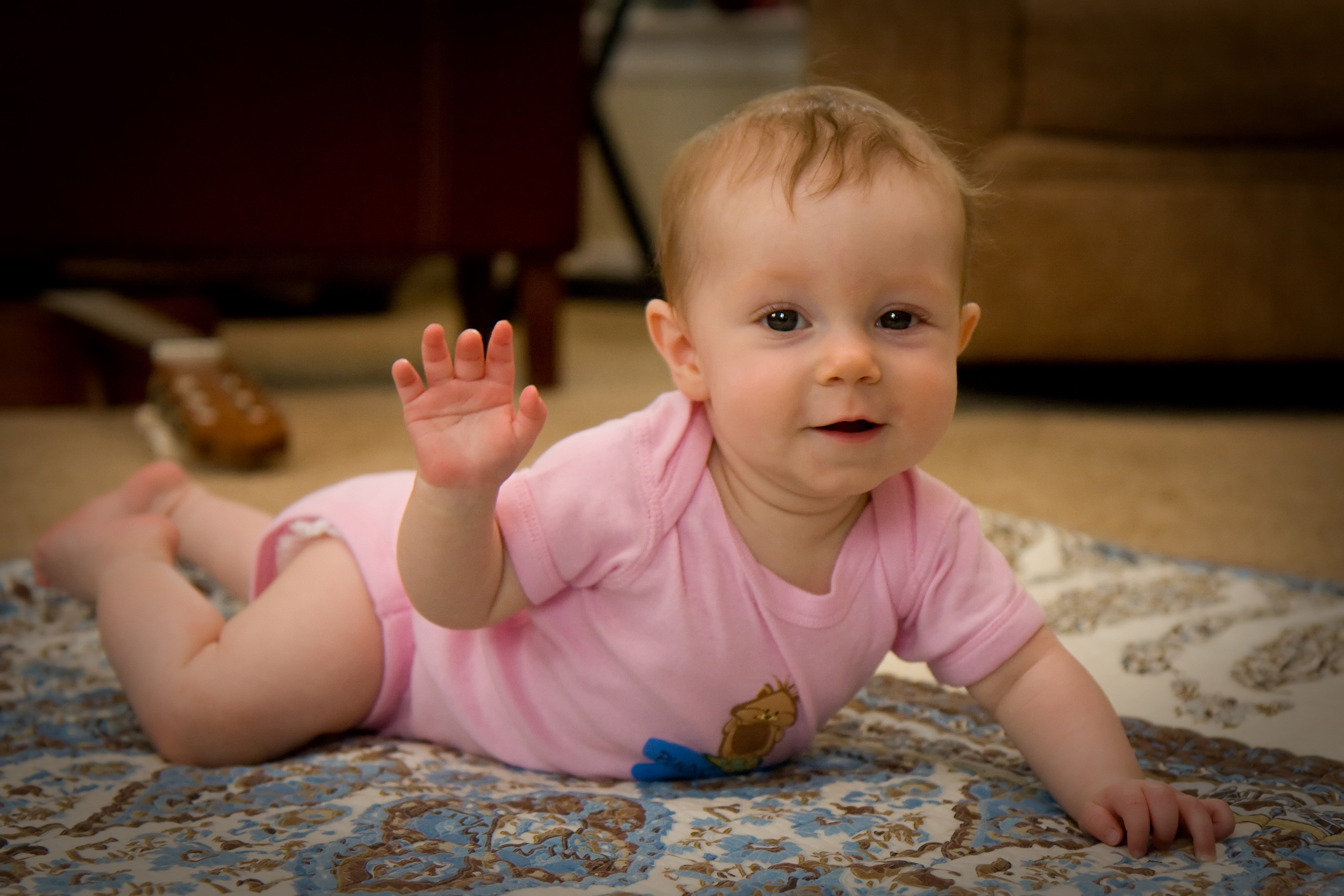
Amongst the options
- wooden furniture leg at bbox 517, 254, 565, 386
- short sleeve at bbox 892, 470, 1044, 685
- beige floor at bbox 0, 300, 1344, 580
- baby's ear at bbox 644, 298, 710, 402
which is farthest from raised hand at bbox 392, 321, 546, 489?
wooden furniture leg at bbox 517, 254, 565, 386

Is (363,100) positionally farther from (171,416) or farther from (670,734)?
(670,734)

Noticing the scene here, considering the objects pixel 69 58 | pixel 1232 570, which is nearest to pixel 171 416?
pixel 69 58

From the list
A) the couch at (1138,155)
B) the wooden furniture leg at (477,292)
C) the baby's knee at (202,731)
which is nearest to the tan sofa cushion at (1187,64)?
the couch at (1138,155)

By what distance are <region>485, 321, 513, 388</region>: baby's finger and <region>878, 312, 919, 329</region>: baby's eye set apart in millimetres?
176

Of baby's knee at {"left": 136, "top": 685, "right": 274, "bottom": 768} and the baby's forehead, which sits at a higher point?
the baby's forehead

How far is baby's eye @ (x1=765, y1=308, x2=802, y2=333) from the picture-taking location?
1.97ft

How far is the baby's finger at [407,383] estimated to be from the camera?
0.57 metres

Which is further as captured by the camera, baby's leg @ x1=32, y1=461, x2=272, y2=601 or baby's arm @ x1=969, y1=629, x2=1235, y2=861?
baby's leg @ x1=32, y1=461, x2=272, y2=601

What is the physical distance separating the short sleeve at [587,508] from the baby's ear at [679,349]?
25 millimetres

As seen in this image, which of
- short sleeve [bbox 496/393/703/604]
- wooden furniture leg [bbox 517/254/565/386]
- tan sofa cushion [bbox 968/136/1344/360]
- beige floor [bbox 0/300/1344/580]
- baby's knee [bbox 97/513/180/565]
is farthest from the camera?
wooden furniture leg [bbox 517/254/565/386]

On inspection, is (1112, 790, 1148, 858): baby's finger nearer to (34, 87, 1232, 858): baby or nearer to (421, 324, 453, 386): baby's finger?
(34, 87, 1232, 858): baby

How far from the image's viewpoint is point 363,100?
5.32 ft

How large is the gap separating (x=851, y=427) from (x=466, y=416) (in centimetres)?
18

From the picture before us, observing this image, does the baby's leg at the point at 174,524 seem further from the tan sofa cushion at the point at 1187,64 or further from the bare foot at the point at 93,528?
the tan sofa cushion at the point at 1187,64
